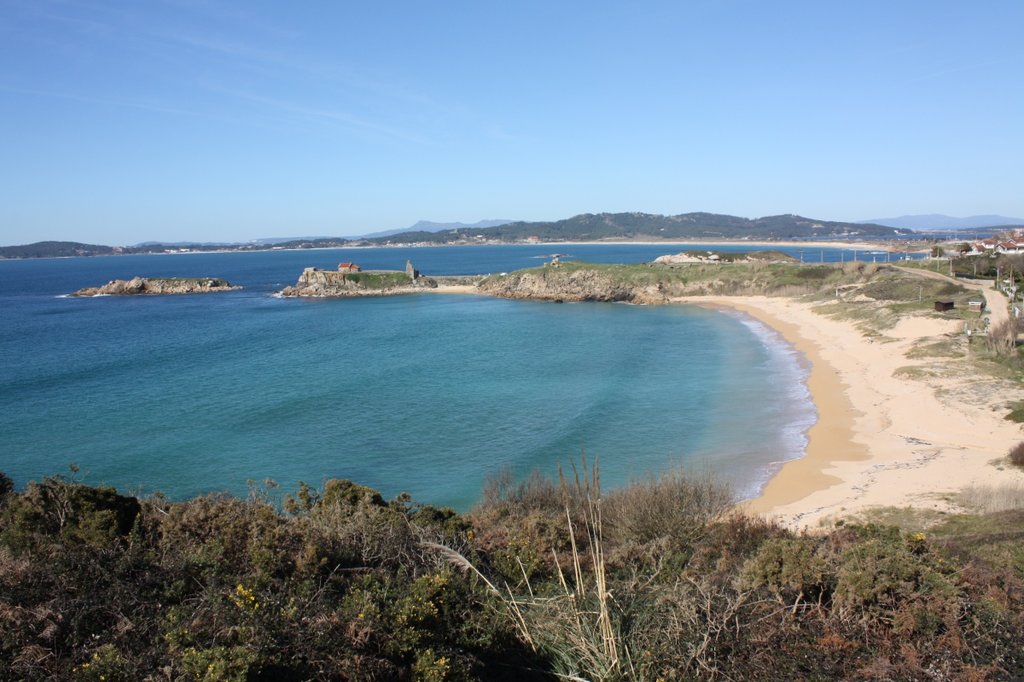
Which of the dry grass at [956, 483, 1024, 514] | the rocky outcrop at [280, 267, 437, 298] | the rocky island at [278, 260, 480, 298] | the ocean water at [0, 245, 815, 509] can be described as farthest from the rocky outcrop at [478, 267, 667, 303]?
the dry grass at [956, 483, 1024, 514]

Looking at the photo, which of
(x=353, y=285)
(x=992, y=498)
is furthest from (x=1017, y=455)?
(x=353, y=285)

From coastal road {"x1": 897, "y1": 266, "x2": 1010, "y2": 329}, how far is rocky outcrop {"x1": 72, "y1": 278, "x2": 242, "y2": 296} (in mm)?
89098

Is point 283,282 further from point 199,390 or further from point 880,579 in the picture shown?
point 880,579

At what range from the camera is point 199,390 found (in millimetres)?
32906

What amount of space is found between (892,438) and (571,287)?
2266 inches

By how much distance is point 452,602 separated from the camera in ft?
20.4

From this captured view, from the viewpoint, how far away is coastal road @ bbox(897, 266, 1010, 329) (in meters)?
38.6

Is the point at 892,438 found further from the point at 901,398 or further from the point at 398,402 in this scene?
the point at 398,402

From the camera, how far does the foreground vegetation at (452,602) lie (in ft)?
16.9

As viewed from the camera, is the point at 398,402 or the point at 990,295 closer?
the point at 398,402

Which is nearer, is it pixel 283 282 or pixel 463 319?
pixel 463 319

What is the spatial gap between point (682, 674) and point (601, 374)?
97.4 ft

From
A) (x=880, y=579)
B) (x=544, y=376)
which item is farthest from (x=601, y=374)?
(x=880, y=579)

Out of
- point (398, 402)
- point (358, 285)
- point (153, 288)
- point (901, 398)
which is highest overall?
point (153, 288)
